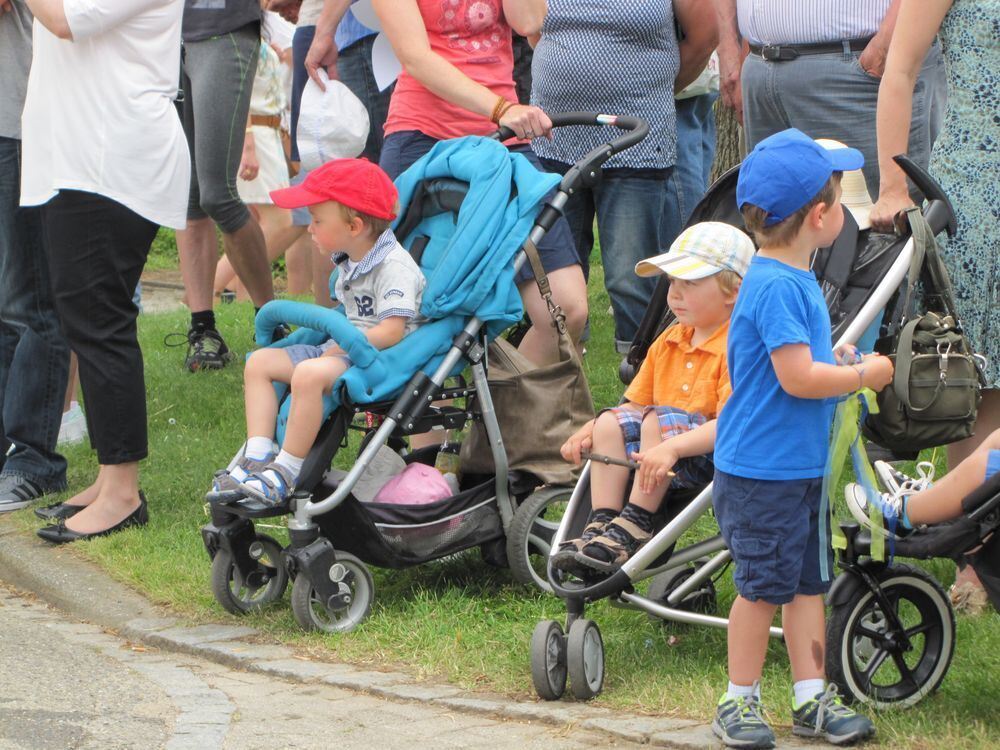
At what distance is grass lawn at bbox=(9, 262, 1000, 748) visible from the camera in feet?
13.1

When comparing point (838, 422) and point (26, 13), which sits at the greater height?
point (26, 13)

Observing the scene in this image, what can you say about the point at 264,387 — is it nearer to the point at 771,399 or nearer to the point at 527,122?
the point at 527,122

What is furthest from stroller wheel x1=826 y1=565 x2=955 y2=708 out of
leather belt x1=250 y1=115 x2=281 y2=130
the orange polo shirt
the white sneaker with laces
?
leather belt x1=250 y1=115 x2=281 y2=130

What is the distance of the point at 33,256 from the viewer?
20.5 ft

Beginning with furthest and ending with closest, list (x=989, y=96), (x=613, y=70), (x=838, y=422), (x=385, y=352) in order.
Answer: (x=613, y=70), (x=385, y=352), (x=989, y=96), (x=838, y=422)

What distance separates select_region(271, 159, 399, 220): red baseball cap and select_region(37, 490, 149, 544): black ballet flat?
166 centimetres

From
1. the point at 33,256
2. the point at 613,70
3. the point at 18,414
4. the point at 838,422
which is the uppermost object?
the point at 613,70

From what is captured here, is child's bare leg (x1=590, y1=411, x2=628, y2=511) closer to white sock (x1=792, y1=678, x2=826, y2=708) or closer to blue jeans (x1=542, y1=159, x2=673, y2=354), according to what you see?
white sock (x1=792, y1=678, x2=826, y2=708)

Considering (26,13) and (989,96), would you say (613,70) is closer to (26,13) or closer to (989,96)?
(989,96)

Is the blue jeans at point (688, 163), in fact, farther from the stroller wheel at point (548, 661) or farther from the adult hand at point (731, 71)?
the stroller wheel at point (548, 661)

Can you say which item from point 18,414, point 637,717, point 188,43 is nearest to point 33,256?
point 18,414

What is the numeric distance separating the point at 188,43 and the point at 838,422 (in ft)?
15.4

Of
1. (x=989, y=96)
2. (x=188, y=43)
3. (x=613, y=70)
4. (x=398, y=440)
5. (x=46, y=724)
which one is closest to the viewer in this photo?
(x=46, y=724)

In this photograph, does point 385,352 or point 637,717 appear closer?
point 637,717
